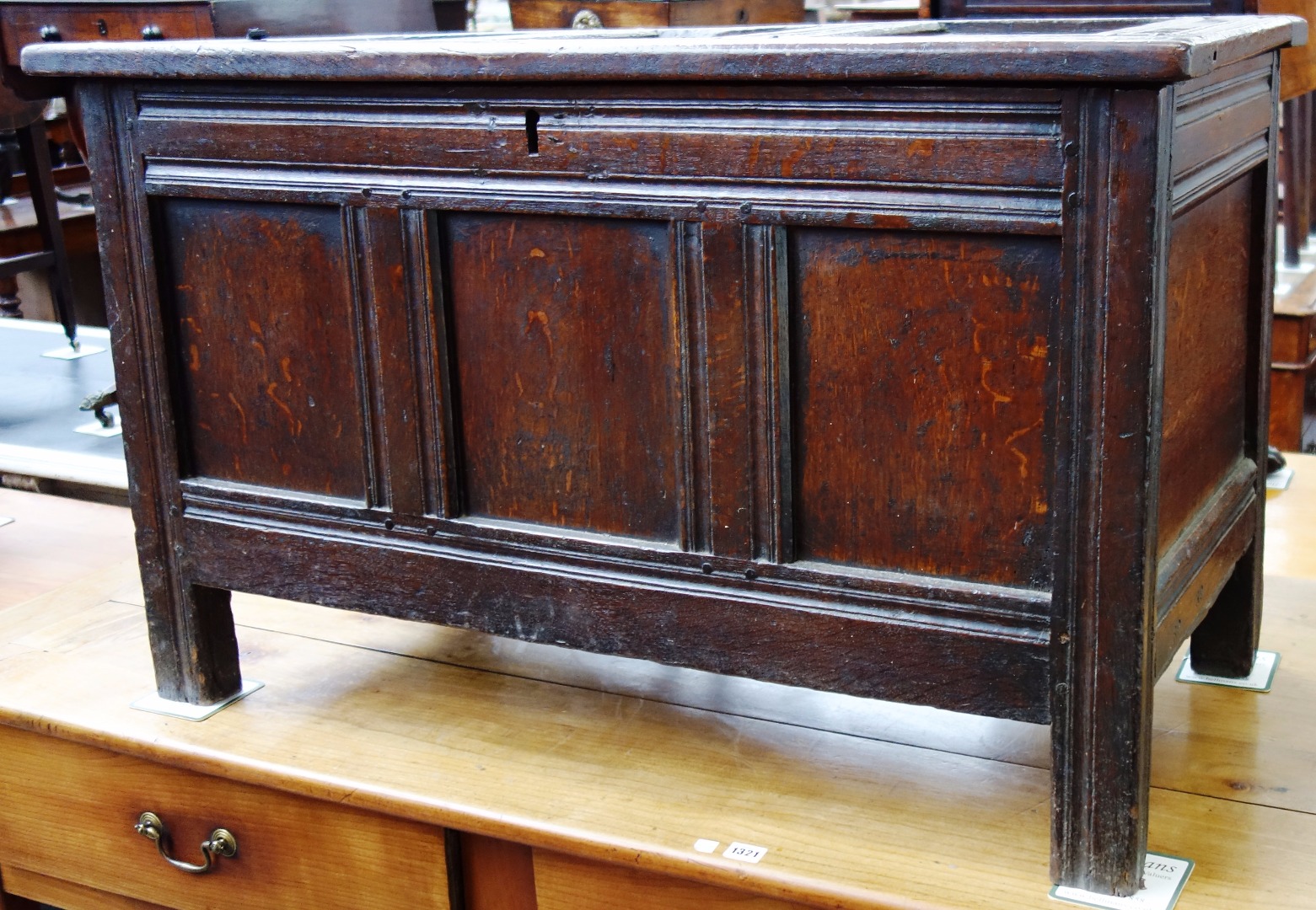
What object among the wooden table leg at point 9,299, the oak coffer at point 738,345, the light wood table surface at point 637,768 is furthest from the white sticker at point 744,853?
the wooden table leg at point 9,299

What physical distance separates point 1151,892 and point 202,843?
1025 millimetres

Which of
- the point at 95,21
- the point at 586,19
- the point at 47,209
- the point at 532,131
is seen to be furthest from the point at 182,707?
the point at 586,19

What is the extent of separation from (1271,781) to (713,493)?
2.03ft

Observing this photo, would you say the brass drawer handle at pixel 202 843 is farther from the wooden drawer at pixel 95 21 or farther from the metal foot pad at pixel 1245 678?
the wooden drawer at pixel 95 21

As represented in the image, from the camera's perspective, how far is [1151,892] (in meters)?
1.29

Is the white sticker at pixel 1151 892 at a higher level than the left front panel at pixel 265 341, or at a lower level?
lower

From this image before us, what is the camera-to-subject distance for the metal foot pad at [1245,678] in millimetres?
1673

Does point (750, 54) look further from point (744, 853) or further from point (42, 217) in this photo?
point (42, 217)

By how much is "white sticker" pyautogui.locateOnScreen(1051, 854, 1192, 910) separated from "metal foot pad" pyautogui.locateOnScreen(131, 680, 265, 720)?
0.95m

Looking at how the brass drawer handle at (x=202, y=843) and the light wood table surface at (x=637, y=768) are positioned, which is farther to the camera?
the brass drawer handle at (x=202, y=843)

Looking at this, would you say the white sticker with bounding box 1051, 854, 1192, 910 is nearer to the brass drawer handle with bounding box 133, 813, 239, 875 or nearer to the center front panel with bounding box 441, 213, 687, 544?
the center front panel with bounding box 441, 213, 687, 544

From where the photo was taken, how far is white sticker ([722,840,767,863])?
1.38 m

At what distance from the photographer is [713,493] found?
4.55 ft

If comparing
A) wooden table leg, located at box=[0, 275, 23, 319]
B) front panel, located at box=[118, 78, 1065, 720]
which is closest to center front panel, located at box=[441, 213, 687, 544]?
front panel, located at box=[118, 78, 1065, 720]
